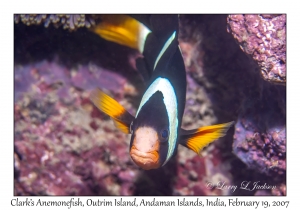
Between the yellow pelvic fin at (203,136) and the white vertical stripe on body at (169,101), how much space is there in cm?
16

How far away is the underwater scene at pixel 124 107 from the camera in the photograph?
7.68 ft

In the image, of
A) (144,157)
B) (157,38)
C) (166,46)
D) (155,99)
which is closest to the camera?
(144,157)

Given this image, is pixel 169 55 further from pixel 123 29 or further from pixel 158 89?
pixel 123 29

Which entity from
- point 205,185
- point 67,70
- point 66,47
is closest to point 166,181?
point 205,185

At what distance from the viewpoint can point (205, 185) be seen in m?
2.55

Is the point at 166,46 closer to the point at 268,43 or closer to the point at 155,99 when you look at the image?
the point at 155,99

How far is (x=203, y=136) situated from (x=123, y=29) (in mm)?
1106

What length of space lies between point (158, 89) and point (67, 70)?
44.5 inches

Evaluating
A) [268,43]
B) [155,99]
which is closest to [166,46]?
[155,99]

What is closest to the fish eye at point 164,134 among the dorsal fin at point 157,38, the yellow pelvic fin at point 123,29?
the dorsal fin at point 157,38

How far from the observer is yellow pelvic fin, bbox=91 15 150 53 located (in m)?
2.29

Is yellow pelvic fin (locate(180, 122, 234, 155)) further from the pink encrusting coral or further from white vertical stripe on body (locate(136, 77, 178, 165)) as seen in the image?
the pink encrusting coral

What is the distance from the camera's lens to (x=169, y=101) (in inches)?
68.0

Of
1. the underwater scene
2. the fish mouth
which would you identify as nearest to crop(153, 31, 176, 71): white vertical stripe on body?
the underwater scene
